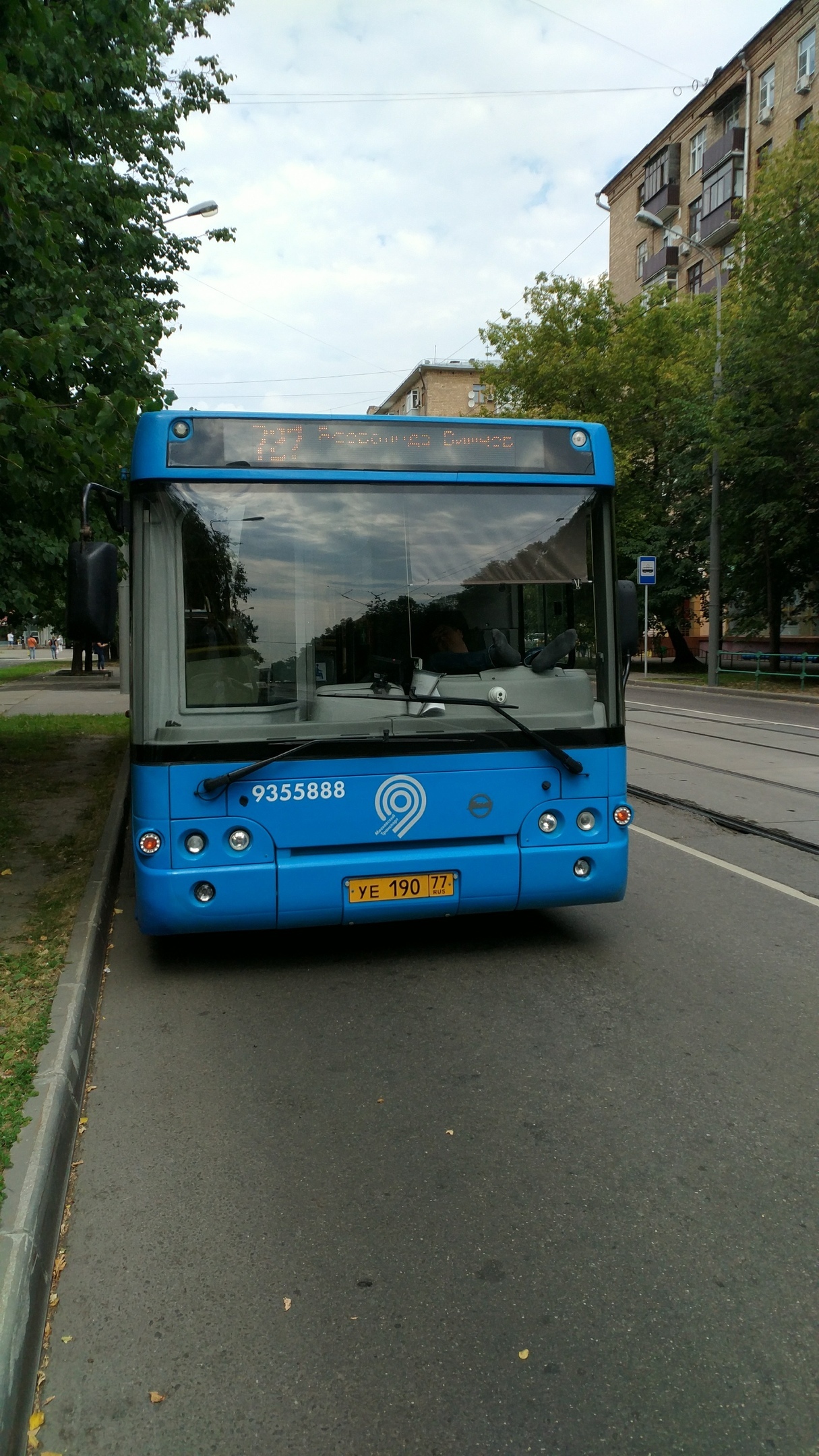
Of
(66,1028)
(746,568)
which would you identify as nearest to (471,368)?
(746,568)

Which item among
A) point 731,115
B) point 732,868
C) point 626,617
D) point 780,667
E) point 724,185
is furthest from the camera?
point 731,115

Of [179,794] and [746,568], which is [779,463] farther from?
[179,794]

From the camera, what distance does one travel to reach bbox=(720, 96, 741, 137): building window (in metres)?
43.7

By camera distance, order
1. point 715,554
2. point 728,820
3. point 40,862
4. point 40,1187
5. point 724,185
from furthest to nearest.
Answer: point 724,185 → point 715,554 → point 728,820 → point 40,862 → point 40,1187

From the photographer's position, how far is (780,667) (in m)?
30.7

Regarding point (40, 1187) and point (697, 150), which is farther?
point (697, 150)

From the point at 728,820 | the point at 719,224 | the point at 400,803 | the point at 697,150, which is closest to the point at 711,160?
the point at 719,224

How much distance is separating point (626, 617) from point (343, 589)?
149 cm

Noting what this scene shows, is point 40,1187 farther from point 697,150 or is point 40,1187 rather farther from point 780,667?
point 697,150

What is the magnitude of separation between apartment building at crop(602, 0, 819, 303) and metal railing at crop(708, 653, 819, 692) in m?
13.0

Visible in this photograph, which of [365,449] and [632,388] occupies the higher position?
[632,388]

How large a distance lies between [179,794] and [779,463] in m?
23.6

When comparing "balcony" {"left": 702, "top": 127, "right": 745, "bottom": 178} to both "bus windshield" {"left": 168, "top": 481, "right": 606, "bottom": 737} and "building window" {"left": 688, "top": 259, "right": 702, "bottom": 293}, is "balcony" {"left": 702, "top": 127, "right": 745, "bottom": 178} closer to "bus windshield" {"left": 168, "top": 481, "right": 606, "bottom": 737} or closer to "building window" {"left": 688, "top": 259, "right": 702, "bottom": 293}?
"building window" {"left": 688, "top": 259, "right": 702, "bottom": 293}

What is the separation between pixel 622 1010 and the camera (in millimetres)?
4910
